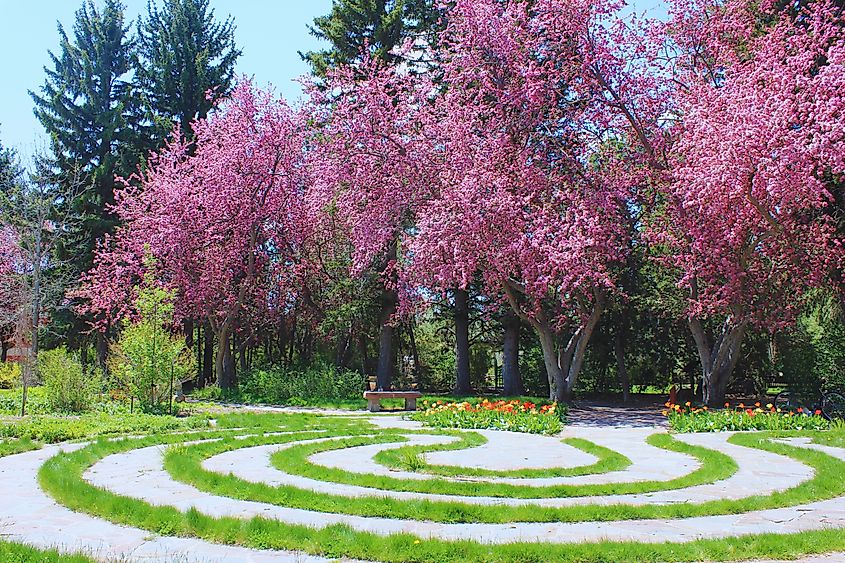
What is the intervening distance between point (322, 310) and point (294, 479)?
16467mm

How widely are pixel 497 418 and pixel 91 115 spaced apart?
85.5 ft

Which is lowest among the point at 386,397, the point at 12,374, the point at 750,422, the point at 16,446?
the point at 16,446

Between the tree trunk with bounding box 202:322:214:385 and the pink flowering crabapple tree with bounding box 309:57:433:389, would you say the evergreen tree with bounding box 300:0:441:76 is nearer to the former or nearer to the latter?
the pink flowering crabapple tree with bounding box 309:57:433:389

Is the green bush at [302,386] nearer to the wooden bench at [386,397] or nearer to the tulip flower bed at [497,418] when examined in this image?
the wooden bench at [386,397]

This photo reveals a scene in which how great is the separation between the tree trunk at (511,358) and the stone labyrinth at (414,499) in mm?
11093

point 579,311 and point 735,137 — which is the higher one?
point 735,137

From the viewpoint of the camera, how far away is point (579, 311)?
17.3 metres

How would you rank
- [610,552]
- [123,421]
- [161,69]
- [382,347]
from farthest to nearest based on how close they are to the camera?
[161,69] → [382,347] → [123,421] → [610,552]

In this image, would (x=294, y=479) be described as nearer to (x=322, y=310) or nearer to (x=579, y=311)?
(x=579, y=311)

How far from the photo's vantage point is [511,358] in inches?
863

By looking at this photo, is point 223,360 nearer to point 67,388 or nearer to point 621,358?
point 67,388

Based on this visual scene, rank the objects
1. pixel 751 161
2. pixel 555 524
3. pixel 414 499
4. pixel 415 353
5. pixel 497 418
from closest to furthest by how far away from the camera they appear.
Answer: pixel 555 524 < pixel 414 499 < pixel 497 418 < pixel 751 161 < pixel 415 353

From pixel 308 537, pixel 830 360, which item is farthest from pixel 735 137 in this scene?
pixel 308 537

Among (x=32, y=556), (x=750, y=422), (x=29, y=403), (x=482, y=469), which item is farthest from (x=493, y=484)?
(x=29, y=403)
